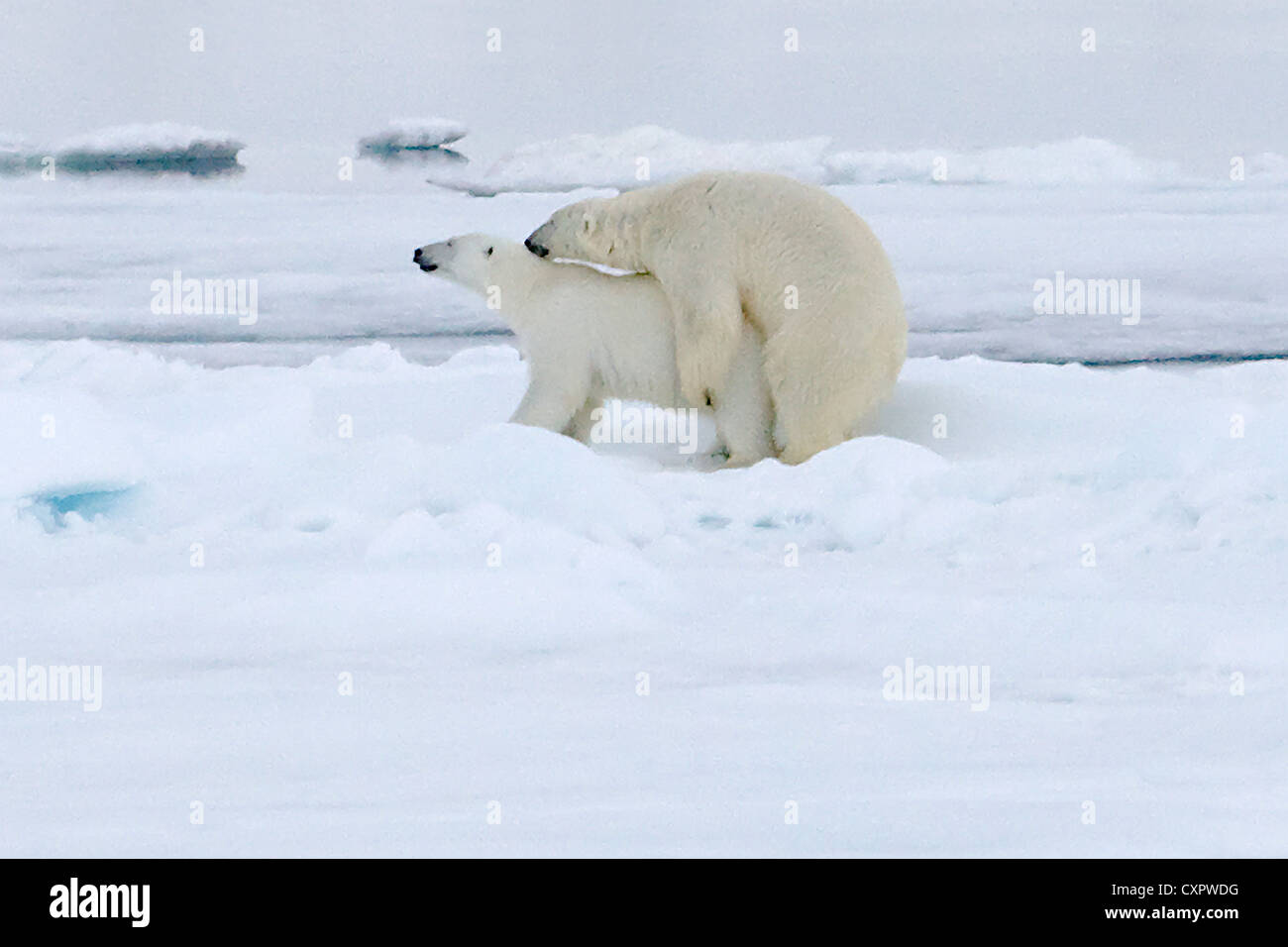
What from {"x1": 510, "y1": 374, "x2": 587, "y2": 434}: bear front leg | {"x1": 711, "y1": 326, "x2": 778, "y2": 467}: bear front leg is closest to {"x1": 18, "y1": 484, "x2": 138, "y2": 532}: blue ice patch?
{"x1": 510, "y1": 374, "x2": 587, "y2": 434}: bear front leg

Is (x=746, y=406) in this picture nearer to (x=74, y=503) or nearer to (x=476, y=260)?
(x=476, y=260)

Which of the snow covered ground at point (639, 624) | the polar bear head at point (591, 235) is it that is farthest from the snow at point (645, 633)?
the polar bear head at point (591, 235)

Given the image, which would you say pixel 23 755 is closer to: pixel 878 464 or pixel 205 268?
pixel 878 464

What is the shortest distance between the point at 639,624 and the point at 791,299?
6.29ft

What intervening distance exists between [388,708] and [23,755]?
2.05 ft

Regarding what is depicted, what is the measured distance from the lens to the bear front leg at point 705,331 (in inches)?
195

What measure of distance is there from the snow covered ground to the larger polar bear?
330mm

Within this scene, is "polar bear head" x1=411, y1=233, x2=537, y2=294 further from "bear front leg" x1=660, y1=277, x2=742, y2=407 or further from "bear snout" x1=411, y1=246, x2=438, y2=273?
"bear front leg" x1=660, y1=277, x2=742, y2=407

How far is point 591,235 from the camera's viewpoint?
17.7 feet

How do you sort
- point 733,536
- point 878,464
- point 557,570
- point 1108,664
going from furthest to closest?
point 878,464, point 733,536, point 557,570, point 1108,664

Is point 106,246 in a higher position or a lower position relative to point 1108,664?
higher

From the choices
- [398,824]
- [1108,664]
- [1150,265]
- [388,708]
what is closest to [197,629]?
[388,708]

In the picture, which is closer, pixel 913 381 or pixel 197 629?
pixel 197 629

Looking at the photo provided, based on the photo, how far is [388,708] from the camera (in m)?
2.85
